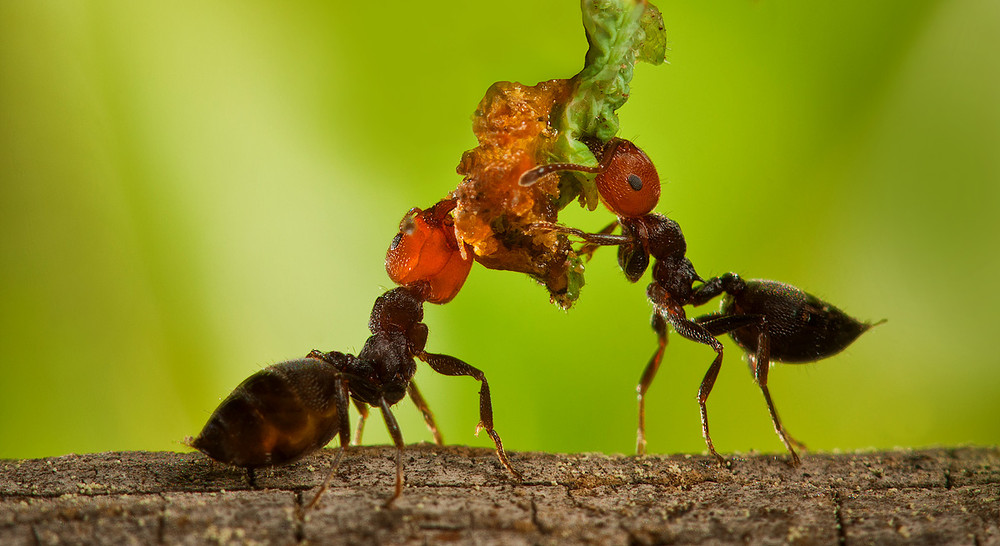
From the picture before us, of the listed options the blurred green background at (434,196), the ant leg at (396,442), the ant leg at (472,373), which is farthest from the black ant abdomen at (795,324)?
the ant leg at (396,442)

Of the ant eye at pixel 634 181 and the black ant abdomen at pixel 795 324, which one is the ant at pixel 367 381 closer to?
the ant eye at pixel 634 181

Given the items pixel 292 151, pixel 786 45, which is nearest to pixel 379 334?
pixel 292 151

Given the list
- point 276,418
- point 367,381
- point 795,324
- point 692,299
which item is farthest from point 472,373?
point 795,324

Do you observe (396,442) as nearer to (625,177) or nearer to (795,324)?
(625,177)

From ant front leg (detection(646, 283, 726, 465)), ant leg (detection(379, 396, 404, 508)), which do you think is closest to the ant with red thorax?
ant front leg (detection(646, 283, 726, 465))

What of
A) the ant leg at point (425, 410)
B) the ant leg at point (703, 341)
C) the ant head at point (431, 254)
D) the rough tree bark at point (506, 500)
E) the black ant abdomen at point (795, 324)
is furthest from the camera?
the black ant abdomen at point (795, 324)

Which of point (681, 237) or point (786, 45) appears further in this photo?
point (681, 237)

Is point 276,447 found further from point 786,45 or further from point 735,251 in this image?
point 786,45

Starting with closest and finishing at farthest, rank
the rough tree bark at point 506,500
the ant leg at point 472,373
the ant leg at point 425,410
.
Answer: the rough tree bark at point 506,500 < the ant leg at point 472,373 < the ant leg at point 425,410
